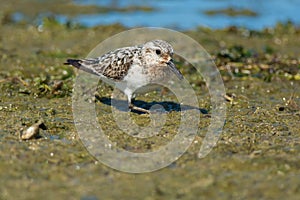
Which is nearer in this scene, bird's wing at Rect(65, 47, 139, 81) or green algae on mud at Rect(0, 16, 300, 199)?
green algae on mud at Rect(0, 16, 300, 199)

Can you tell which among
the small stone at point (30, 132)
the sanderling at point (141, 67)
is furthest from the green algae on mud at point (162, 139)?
the sanderling at point (141, 67)

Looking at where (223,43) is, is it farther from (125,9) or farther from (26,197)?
(26,197)

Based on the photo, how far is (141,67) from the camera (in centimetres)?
752

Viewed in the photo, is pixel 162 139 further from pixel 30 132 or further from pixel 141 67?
pixel 30 132

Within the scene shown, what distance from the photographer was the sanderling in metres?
7.47

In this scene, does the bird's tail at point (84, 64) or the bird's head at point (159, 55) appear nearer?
the bird's head at point (159, 55)

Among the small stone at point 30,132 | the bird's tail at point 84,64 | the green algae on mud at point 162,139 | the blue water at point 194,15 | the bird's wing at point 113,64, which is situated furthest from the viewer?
the blue water at point 194,15

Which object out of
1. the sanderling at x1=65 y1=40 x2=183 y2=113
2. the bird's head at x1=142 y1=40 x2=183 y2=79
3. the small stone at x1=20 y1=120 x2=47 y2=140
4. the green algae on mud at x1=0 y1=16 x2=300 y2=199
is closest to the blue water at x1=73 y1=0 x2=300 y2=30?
the green algae on mud at x1=0 y1=16 x2=300 y2=199

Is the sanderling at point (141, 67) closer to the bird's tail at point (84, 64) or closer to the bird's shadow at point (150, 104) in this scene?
the bird's tail at point (84, 64)

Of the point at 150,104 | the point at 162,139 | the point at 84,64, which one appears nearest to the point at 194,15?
the point at 150,104

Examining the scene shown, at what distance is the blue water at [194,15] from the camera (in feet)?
53.0

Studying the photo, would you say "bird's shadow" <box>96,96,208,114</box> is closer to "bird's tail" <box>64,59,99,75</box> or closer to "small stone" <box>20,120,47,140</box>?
"bird's tail" <box>64,59,99,75</box>

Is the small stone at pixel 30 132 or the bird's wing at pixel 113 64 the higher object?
the bird's wing at pixel 113 64

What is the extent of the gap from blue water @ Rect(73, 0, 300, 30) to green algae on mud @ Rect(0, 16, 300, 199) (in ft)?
13.2
